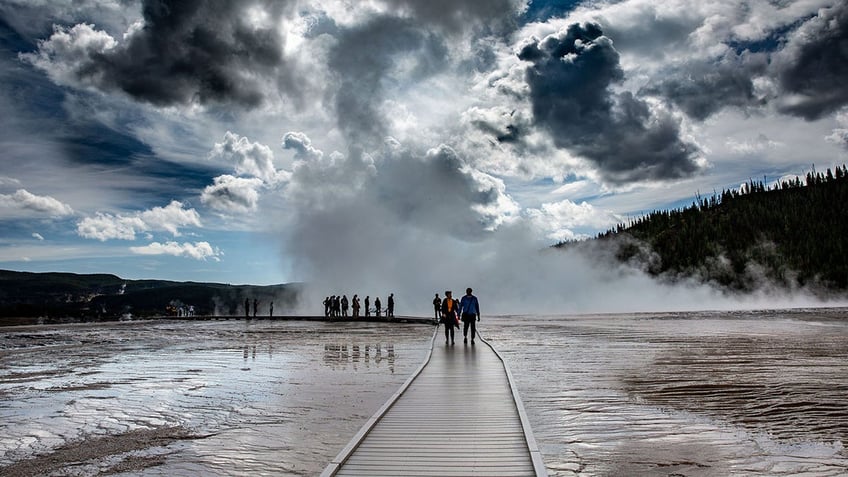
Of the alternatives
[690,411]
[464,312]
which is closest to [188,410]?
[690,411]

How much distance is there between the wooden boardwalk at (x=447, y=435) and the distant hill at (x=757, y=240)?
442 ft

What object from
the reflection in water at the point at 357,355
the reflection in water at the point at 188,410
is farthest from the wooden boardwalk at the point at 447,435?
the reflection in water at the point at 357,355

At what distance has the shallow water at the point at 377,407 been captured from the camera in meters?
8.41

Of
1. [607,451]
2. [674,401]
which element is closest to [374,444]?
[607,451]

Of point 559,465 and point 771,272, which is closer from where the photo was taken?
point 559,465

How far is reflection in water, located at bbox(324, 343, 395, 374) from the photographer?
19545mm

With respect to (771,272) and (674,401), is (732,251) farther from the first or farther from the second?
(674,401)

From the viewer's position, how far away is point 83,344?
1186 inches

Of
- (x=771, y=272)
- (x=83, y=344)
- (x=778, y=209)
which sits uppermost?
(x=778, y=209)

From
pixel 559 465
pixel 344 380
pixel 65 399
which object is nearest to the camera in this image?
pixel 559 465

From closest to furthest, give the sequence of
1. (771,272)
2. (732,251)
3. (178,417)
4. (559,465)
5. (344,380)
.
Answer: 1. (559,465)
2. (178,417)
3. (344,380)
4. (771,272)
5. (732,251)

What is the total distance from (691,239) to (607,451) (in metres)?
160

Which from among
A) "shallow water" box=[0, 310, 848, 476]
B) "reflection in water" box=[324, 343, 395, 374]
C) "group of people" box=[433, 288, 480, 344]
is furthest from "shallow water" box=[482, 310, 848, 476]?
"reflection in water" box=[324, 343, 395, 374]

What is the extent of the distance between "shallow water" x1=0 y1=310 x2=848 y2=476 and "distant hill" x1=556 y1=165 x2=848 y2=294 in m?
127
